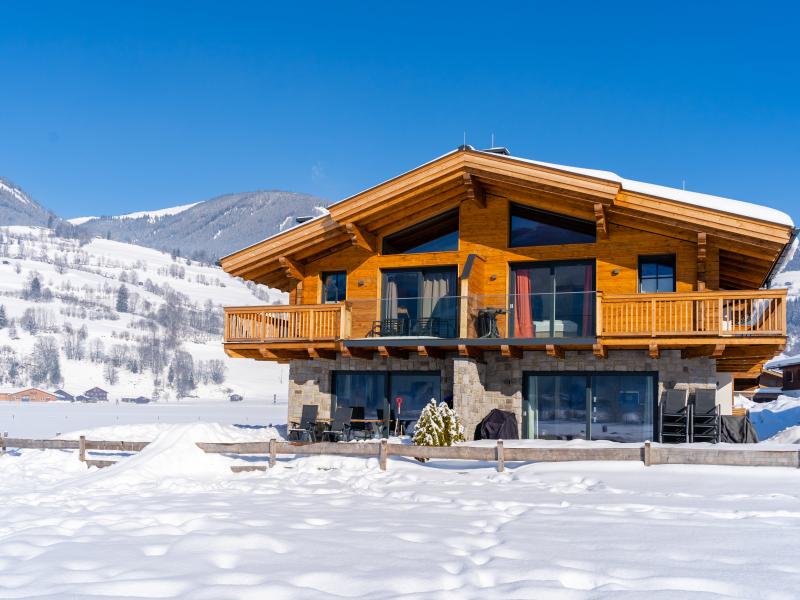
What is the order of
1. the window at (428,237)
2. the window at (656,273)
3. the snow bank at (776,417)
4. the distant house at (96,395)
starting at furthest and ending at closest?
the distant house at (96,395), the snow bank at (776,417), the window at (428,237), the window at (656,273)

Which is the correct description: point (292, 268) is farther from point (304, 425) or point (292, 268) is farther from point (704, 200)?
point (704, 200)

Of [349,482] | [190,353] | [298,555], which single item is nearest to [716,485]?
[349,482]

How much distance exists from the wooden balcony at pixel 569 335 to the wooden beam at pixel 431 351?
4cm

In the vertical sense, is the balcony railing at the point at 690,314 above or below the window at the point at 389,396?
above

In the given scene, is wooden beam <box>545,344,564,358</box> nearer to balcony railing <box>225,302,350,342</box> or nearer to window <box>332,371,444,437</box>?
window <box>332,371,444,437</box>

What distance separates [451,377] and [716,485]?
8908 millimetres

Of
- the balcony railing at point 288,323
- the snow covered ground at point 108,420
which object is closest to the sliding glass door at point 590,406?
the balcony railing at point 288,323

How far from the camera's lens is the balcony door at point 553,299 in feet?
57.1

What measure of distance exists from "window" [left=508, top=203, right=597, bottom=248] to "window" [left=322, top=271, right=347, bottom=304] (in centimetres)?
444

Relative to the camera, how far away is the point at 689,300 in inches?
635

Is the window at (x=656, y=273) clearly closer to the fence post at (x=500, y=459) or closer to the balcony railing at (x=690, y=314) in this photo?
the balcony railing at (x=690, y=314)

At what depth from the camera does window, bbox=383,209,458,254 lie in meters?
19.6

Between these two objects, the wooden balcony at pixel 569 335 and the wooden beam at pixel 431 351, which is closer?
the wooden balcony at pixel 569 335

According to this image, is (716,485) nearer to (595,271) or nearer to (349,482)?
(349,482)
